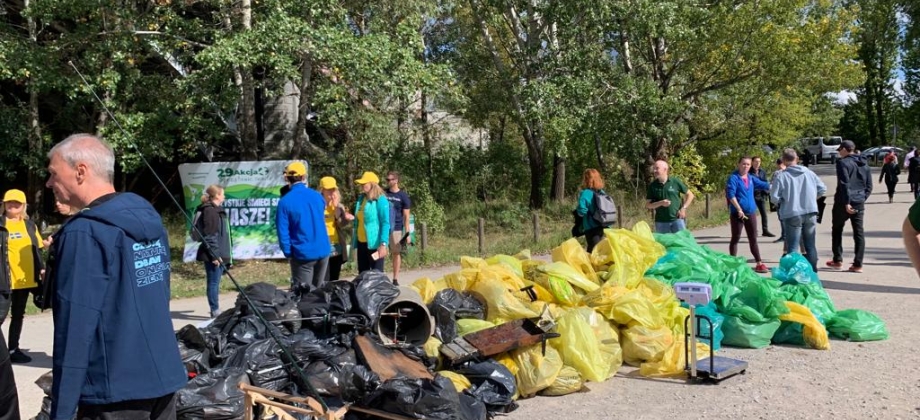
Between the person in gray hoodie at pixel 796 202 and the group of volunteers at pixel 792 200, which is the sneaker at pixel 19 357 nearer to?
the group of volunteers at pixel 792 200

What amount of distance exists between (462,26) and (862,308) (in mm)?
17192

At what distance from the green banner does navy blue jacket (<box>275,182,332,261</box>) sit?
6.89 m

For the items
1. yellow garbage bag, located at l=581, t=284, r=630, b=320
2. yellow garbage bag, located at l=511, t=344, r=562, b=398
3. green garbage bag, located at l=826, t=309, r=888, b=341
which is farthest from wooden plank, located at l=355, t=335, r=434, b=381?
green garbage bag, located at l=826, t=309, r=888, b=341

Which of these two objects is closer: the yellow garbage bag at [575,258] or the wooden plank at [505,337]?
the wooden plank at [505,337]

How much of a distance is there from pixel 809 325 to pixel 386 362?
3.83m

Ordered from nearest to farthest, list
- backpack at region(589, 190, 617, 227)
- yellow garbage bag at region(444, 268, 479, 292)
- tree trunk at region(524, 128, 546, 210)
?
yellow garbage bag at region(444, 268, 479, 292) → backpack at region(589, 190, 617, 227) → tree trunk at region(524, 128, 546, 210)

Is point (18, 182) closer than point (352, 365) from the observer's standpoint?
No

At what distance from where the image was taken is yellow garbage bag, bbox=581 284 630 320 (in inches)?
254

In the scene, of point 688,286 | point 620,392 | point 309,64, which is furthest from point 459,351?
point 309,64

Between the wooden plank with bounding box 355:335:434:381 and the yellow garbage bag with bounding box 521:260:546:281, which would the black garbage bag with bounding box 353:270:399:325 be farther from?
the yellow garbage bag with bounding box 521:260:546:281

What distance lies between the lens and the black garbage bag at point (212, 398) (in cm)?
469

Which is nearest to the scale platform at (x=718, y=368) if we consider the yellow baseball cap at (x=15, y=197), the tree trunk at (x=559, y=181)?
the yellow baseball cap at (x=15, y=197)

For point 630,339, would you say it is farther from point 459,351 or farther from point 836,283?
point 836,283

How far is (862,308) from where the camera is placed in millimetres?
8125
